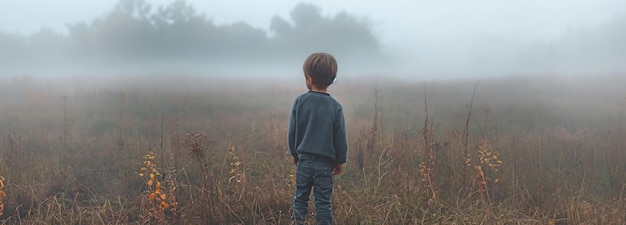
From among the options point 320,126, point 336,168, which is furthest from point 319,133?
point 336,168

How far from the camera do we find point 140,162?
4703 mm

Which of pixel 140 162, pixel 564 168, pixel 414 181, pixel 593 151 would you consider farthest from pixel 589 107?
pixel 140 162

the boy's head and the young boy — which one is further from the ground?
the boy's head

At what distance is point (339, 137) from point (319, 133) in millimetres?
131

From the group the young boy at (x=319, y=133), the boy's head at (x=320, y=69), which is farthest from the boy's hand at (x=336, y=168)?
the boy's head at (x=320, y=69)

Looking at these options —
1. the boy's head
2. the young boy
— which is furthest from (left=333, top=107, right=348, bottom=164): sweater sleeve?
the boy's head

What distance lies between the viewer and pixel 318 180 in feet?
8.65

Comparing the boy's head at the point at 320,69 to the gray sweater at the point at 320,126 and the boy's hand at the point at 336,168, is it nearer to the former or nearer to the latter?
the gray sweater at the point at 320,126

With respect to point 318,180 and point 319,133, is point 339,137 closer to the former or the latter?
point 319,133

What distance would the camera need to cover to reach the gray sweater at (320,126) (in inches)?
102

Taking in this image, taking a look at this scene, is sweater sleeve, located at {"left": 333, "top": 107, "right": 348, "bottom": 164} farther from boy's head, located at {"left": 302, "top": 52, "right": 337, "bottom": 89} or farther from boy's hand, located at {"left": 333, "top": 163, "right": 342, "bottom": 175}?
boy's head, located at {"left": 302, "top": 52, "right": 337, "bottom": 89}

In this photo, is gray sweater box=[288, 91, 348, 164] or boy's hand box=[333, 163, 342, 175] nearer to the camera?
gray sweater box=[288, 91, 348, 164]

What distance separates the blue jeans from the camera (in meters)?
2.62

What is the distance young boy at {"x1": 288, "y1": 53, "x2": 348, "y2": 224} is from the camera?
2559mm
